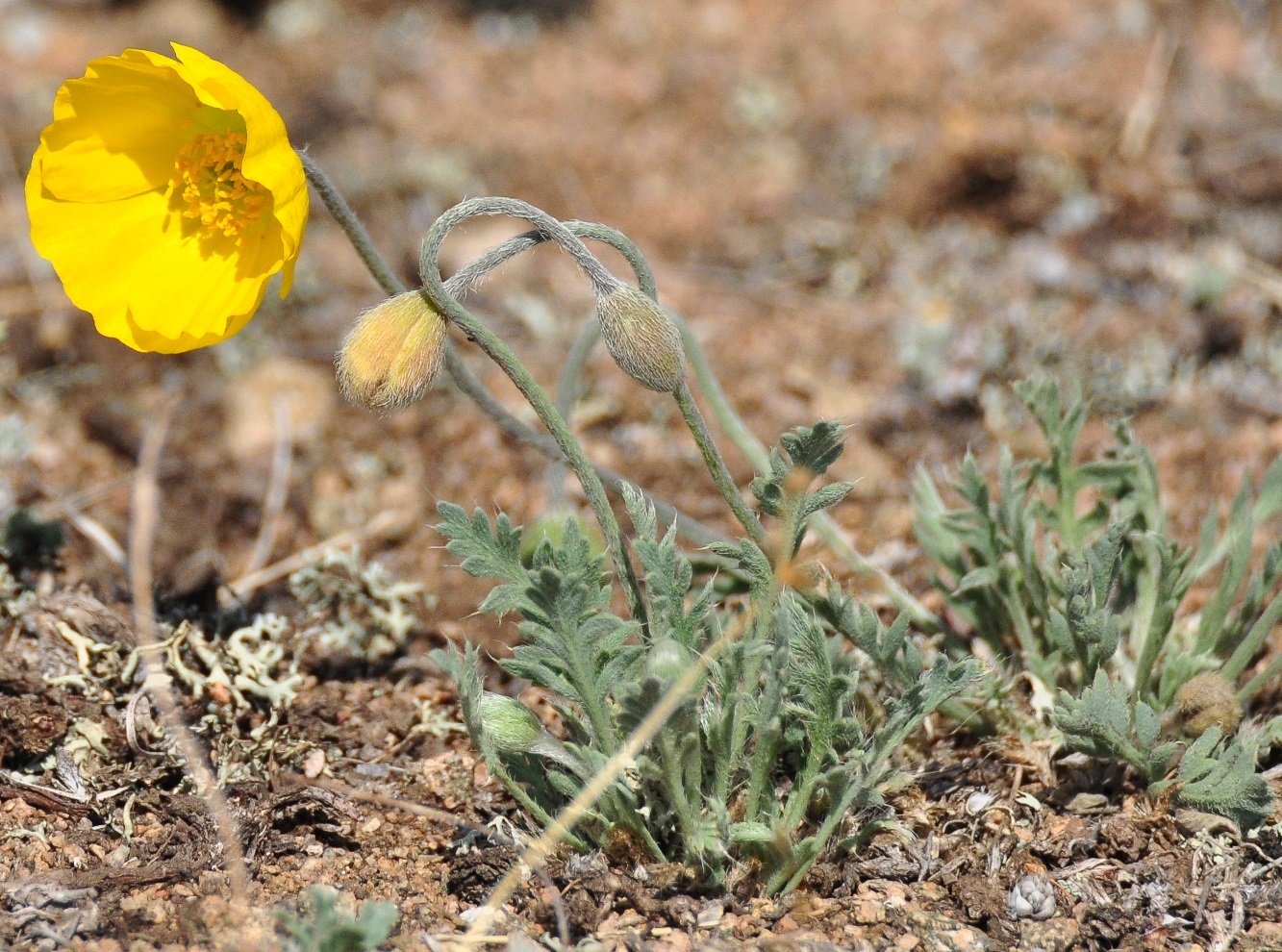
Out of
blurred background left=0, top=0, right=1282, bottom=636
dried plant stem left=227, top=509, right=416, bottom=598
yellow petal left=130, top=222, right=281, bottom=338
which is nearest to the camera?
yellow petal left=130, top=222, right=281, bottom=338

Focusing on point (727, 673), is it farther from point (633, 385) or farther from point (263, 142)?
point (633, 385)

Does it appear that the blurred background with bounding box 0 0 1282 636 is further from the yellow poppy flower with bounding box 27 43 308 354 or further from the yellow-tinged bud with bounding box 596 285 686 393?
the yellow-tinged bud with bounding box 596 285 686 393

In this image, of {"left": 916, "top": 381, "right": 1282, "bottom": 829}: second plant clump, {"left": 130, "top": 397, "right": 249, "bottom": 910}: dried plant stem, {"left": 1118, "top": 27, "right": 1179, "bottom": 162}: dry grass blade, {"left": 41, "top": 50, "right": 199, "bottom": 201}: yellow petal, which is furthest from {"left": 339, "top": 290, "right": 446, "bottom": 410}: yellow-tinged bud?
{"left": 1118, "top": 27, "right": 1179, "bottom": 162}: dry grass blade

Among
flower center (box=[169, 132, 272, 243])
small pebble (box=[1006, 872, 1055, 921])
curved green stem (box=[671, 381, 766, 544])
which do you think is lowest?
Answer: small pebble (box=[1006, 872, 1055, 921])

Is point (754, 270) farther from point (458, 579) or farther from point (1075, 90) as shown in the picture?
point (458, 579)

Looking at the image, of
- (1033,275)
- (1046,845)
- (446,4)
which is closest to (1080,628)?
(1046,845)

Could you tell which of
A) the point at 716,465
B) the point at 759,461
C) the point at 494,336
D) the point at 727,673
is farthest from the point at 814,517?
the point at 494,336
